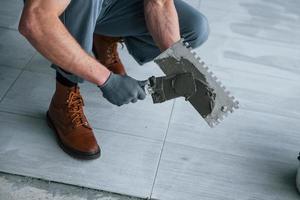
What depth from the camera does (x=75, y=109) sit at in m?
1.78

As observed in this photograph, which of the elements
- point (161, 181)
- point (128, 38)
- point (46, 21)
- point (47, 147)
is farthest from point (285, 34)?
point (46, 21)

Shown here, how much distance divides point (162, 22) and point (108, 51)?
0.45 meters

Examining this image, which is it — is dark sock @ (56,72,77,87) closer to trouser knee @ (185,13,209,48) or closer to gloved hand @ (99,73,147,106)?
gloved hand @ (99,73,147,106)

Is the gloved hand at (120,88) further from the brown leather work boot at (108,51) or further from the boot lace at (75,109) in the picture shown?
the brown leather work boot at (108,51)

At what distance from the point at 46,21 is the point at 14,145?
62 cm

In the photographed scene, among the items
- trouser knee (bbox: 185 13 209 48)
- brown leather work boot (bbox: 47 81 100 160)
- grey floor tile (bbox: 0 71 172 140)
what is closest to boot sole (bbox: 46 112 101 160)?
brown leather work boot (bbox: 47 81 100 160)

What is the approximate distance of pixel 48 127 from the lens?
1854mm

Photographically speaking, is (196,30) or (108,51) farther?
(108,51)

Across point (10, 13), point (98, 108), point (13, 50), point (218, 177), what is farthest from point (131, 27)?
→ point (10, 13)

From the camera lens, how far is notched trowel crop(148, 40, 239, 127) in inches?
54.1

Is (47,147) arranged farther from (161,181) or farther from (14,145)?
(161,181)

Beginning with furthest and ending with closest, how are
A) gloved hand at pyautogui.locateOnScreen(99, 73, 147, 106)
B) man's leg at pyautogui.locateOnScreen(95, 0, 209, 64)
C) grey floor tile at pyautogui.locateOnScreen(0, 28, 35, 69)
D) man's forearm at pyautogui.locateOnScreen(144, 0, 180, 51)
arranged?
1. grey floor tile at pyautogui.locateOnScreen(0, 28, 35, 69)
2. man's leg at pyautogui.locateOnScreen(95, 0, 209, 64)
3. man's forearm at pyautogui.locateOnScreen(144, 0, 180, 51)
4. gloved hand at pyautogui.locateOnScreen(99, 73, 147, 106)

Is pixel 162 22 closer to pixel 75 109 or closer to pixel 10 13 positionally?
pixel 75 109

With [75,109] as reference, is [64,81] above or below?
above
